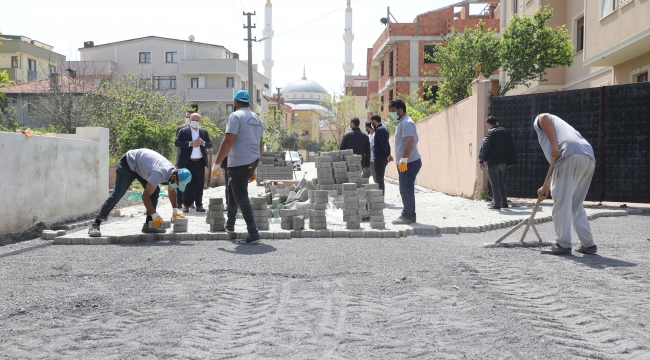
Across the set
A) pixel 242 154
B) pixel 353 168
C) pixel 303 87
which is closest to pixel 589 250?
pixel 242 154

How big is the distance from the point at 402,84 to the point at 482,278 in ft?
136

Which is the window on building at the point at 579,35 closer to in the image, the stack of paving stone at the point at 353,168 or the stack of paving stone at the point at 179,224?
the stack of paving stone at the point at 353,168

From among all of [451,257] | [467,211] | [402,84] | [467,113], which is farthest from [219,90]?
[451,257]

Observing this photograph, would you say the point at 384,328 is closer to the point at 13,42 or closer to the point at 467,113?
the point at 467,113

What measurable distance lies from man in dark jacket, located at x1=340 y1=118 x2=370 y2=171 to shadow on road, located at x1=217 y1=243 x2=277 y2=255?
5736 mm

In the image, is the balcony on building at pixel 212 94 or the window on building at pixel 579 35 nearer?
the window on building at pixel 579 35

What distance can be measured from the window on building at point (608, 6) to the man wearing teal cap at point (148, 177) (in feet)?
43.6

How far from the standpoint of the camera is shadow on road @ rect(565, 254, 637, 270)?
614cm

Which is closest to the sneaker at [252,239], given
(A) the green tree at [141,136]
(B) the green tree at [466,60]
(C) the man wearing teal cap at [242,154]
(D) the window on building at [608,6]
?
(C) the man wearing teal cap at [242,154]

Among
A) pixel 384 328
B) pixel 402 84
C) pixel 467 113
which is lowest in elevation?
pixel 384 328

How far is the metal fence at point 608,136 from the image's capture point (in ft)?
38.4

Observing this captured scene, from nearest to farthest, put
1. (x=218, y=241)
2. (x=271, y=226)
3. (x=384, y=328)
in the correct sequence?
(x=384, y=328)
(x=218, y=241)
(x=271, y=226)

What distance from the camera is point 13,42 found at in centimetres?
4897

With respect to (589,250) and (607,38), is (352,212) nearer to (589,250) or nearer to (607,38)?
(589,250)
